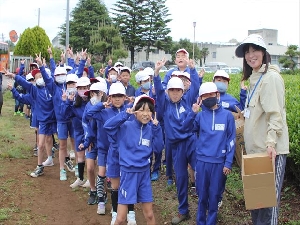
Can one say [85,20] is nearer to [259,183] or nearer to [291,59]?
[291,59]

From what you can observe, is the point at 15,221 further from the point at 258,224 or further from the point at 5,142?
the point at 5,142

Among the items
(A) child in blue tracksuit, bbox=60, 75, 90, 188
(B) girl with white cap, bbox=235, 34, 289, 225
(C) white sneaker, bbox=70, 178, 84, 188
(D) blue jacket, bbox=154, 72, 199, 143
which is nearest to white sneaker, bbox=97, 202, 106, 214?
(A) child in blue tracksuit, bbox=60, 75, 90, 188

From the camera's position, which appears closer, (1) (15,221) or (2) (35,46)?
(1) (15,221)

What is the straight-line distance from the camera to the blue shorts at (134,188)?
13.5 feet

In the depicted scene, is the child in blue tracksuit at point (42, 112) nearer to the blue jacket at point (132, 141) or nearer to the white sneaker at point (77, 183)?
the white sneaker at point (77, 183)

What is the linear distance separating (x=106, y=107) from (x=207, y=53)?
58.8m

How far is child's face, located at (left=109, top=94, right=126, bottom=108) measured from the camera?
15.5 feet

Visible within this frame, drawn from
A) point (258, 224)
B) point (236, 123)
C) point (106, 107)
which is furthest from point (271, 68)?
point (106, 107)

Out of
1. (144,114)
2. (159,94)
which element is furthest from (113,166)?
(159,94)

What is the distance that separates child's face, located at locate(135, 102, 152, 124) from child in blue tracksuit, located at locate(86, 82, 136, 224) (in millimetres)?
542

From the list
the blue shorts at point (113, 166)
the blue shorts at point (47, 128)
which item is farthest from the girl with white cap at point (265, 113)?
the blue shorts at point (47, 128)

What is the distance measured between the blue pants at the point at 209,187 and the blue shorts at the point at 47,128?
363 centimetres

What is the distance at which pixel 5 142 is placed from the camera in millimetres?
9602

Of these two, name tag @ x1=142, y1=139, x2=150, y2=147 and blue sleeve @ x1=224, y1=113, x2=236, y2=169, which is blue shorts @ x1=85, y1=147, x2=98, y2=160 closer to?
name tag @ x1=142, y1=139, x2=150, y2=147
